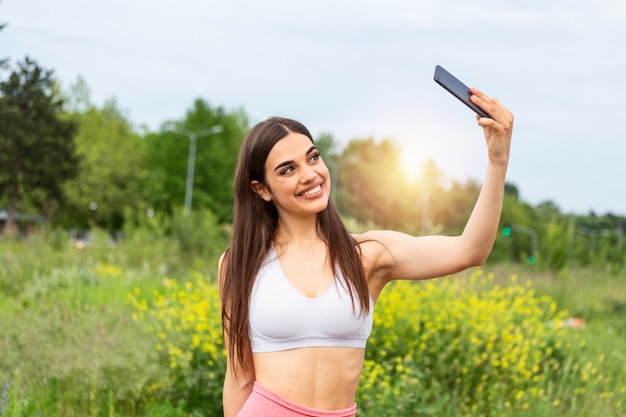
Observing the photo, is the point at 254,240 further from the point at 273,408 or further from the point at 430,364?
the point at 430,364

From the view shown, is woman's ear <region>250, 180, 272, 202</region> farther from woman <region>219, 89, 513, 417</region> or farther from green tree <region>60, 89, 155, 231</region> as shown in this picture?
green tree <region>60, 89, 155, 231</region>

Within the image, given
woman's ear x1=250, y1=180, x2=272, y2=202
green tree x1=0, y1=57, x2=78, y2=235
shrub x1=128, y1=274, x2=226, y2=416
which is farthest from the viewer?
green tree x1=0, y1=57, x2=78, y2=235

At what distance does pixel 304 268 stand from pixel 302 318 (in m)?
0.20

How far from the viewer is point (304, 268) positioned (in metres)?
2.62

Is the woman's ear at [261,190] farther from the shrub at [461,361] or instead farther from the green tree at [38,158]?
the green tree at [38,158]

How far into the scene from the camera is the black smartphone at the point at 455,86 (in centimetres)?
235

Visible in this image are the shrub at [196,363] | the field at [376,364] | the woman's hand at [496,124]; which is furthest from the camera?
the shrub at [196,363]

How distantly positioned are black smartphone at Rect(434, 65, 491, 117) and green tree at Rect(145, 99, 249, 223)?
155 ft

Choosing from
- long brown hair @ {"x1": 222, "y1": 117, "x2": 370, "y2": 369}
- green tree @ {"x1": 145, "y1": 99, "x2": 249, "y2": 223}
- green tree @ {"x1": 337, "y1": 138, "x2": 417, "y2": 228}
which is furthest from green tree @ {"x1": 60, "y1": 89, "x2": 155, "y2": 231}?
long brown hair @ {"x1": 222, "y1": 117, "x2": 370, "y2": 369}

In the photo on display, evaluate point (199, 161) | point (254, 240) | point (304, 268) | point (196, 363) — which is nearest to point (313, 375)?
point (304, 268)

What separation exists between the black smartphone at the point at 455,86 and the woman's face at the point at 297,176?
0.47 metres

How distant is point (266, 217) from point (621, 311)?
14.7m

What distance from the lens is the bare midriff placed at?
8.20 feet

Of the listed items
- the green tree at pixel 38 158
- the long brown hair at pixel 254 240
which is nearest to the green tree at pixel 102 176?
the green tree at pixel 38 158
